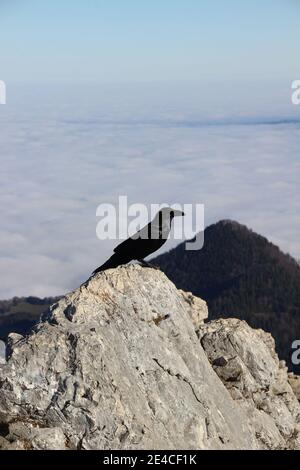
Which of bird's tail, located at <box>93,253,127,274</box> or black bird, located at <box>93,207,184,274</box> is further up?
black bird, located at <box>93,207,184,274</box>

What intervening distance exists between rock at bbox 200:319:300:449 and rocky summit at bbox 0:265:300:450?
0.06 meters

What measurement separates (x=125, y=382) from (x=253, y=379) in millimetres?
6864

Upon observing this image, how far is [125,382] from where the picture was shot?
18.2 meters

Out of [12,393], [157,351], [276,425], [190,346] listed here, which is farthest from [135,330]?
[276,425]

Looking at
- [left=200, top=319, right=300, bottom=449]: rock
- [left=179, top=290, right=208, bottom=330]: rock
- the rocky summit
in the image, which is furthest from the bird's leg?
[left=179, top=290, right=208, bottom=330]: rock

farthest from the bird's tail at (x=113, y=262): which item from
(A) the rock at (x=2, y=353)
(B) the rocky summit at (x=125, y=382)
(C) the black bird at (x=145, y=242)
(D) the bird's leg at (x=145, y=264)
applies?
(A) the rock at (x=2, y=353)

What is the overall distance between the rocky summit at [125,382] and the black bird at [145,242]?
47cm

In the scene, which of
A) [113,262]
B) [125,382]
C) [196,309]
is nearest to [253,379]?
[196,309]

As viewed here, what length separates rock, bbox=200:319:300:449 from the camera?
2255 centimetres

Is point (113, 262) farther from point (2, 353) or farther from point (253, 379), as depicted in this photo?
point (253, 379)

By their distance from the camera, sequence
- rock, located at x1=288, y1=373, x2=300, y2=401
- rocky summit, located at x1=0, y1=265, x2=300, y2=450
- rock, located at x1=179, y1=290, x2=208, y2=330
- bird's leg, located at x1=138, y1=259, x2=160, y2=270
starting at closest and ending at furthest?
rocky summit, located at x1=0, y1=265, x2=300, y2=450 → bird's leg, located at x1=138, y1=259, x2=160, y2=270 → rock, located at x1=179, y1=290, x2=208, y2=330 → rock, located at x1=288, y1=373, x2=300, y2=401

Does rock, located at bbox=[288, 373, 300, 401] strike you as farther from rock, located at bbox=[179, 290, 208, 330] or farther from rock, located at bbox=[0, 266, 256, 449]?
rock, located at bbox=[0, 266, 256, 449]

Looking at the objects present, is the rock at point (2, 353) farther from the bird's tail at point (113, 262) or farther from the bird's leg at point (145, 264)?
the bird's leg at point (145, 264)
